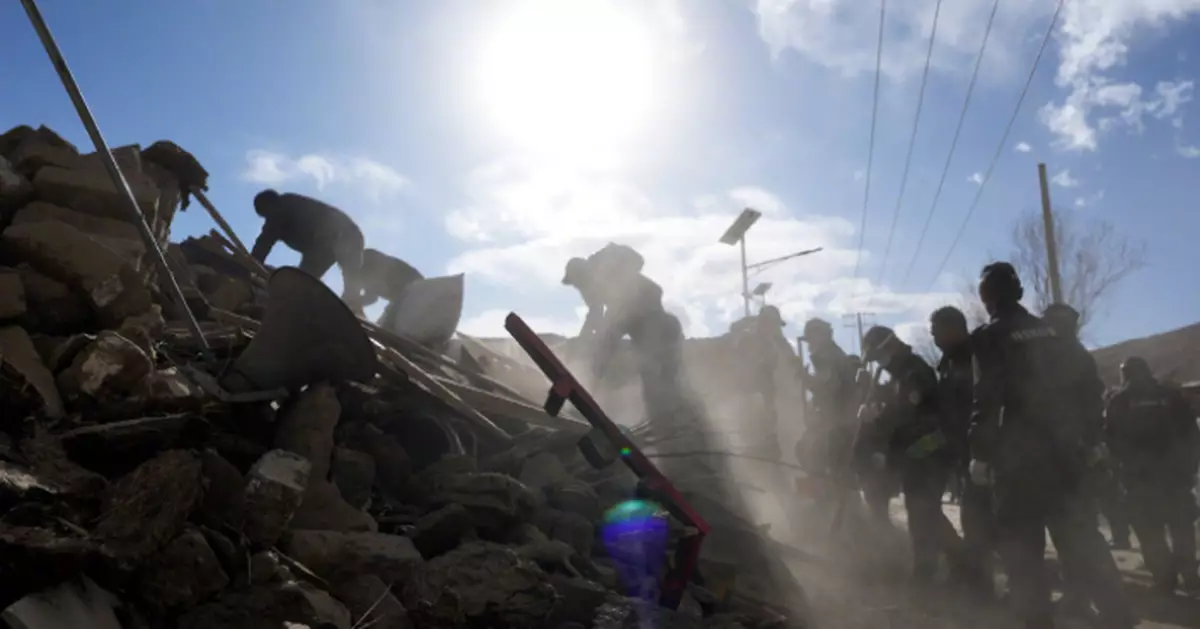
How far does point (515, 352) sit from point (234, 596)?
5489mm

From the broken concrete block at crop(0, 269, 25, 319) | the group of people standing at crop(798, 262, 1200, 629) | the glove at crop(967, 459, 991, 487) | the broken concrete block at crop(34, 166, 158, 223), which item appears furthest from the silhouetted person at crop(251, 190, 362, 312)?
the glove at crop(967, 459, 991, 487)

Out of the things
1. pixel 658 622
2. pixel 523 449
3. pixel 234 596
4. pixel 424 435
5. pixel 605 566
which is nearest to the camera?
pixel 234 596

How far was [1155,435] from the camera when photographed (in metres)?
5.33

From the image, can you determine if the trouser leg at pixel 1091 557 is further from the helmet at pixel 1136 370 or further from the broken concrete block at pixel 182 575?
the broken concrete block at pixel 182 575

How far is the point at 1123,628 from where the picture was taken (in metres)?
3.62

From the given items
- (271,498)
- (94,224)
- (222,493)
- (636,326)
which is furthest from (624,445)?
(636,326)

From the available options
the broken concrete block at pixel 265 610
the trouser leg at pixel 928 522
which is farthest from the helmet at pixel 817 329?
the broken concrete block at pixel 265 610

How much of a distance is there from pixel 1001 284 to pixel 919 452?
1.42 metres

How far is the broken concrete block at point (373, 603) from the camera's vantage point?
7.52 feet

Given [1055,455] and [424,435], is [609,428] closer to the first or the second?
[424,435]

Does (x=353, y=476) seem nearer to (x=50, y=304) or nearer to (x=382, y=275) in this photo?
(x=50, y=304)

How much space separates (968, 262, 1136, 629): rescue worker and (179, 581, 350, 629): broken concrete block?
319cm

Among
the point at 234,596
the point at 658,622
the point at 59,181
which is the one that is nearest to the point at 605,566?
the point at 658,622

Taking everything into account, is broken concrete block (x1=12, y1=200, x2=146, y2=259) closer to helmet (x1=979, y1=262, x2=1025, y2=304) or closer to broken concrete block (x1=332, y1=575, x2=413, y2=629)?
broken concrete block (x1=332, y1=575, x2=413, y2=629)
